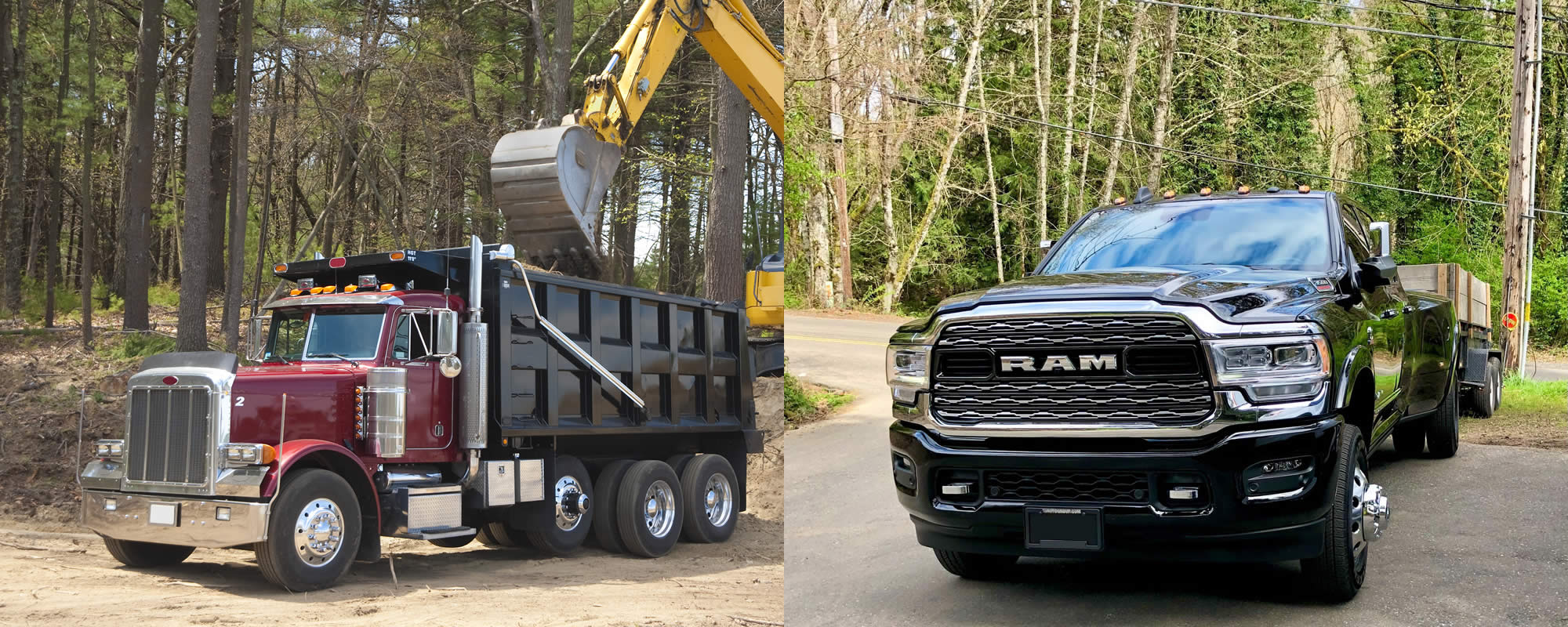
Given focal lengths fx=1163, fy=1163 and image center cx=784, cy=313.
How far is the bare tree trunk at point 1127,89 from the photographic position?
2188cm

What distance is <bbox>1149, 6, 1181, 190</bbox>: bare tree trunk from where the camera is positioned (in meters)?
21.6

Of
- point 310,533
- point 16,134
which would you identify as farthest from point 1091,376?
point 16,134

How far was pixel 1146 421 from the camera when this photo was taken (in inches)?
151

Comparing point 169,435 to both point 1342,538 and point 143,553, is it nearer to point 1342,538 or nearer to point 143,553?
point 143,553

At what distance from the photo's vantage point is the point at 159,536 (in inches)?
257

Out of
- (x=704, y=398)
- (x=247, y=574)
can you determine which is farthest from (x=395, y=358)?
(x=704, y=398)

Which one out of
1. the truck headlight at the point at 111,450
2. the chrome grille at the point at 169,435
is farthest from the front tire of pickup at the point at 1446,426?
the truck headlight at the point at 111,450

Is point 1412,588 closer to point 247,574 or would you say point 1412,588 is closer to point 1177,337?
point 1177,337

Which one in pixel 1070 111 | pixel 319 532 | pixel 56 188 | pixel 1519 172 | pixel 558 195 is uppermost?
pixel 1070 111

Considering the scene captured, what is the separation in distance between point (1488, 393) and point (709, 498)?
24.2 ft

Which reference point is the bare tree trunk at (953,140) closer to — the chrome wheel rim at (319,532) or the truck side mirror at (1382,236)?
the chrome wheel rim at (319,532)

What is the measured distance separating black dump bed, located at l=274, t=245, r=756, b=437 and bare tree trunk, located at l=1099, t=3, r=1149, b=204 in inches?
581

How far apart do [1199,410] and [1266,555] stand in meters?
0.53

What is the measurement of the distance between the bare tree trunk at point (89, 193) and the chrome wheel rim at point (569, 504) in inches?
158
